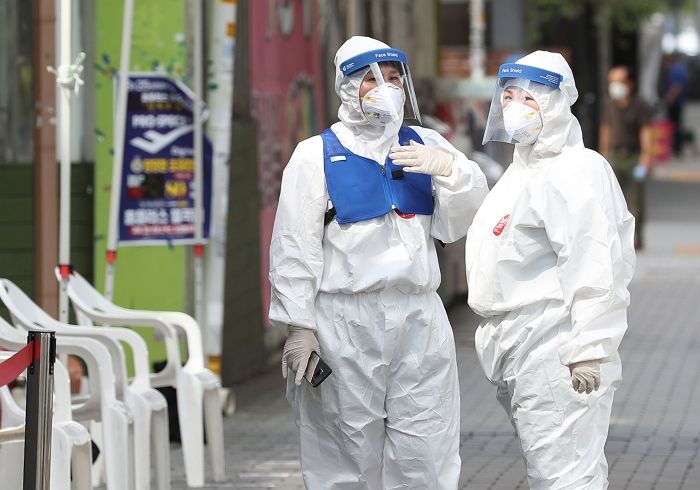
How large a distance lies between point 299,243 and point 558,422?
0.99 metres

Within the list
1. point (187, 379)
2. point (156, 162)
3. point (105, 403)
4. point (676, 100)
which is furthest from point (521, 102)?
point (676, 100)

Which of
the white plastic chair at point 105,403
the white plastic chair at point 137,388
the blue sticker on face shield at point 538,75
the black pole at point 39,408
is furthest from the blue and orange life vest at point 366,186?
the white plastic chair at point 137,388

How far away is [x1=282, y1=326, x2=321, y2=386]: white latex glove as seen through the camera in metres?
5.73

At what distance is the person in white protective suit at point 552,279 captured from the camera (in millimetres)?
5465

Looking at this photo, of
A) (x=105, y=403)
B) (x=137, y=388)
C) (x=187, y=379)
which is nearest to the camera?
(x=105, y=403)

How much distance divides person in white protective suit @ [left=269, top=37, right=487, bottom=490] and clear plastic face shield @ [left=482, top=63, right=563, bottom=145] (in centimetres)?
23

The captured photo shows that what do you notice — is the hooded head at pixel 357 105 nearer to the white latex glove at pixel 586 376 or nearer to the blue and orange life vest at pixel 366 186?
the blue and orange life vest at pixel 366 186

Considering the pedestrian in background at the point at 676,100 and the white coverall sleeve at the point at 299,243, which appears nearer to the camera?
the white coverall sleeve at the point at 299,243

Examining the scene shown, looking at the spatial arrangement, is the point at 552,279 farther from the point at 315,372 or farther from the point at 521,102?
the point at 315,372

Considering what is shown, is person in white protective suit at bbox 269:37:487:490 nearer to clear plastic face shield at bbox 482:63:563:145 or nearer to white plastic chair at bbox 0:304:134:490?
clear plastic face shield at bbox 482:63:563:145

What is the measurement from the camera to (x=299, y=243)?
19.1ft

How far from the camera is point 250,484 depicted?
8.07 m

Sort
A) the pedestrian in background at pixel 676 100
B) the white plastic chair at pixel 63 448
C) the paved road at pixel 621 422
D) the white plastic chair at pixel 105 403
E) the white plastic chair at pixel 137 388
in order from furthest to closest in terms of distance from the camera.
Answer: the pedestrian in background at pixel 676 100 < the paved road at pixel 621 422 < the white plastic chair at pixel 137 388 < the white plastic chair at pixel 105 403 < the white plastic chair at pixel 63 448

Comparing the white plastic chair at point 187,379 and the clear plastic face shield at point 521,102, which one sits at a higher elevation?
the clear plastic face shield at point 521,102
